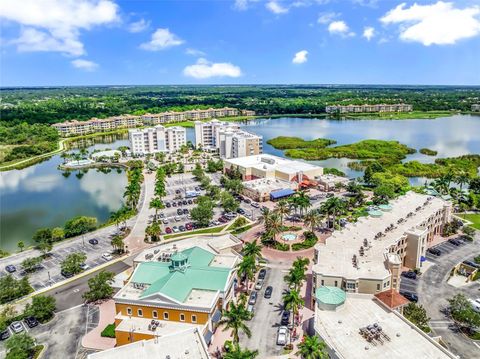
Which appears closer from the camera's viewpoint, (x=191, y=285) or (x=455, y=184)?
(x=191, y=285)

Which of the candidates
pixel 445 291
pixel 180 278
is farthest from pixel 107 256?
pixel 445 291

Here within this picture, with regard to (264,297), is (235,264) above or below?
above

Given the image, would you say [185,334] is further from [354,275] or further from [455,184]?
[455,184]

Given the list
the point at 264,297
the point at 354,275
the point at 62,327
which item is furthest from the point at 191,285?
the point at 354,275

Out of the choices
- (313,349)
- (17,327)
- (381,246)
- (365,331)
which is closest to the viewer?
(313,349)

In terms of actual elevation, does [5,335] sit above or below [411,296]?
below

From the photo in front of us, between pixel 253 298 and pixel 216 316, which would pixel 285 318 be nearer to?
pixel 253 298
